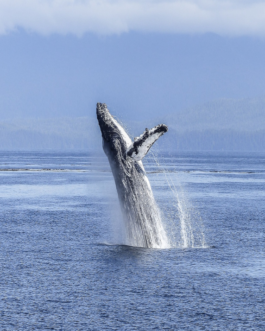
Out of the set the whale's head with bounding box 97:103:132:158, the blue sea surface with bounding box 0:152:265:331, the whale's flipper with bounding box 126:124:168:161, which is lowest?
the blue sea surface with bounding box 0:152:265:331

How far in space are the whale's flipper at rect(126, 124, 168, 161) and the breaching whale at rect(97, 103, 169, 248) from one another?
2.03 ft

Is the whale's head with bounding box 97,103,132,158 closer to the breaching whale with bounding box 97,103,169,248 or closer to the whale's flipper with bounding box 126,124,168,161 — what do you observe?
the breaching whale with bounding box 97,103,169,248

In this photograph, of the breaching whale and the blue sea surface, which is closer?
the blue sea surface

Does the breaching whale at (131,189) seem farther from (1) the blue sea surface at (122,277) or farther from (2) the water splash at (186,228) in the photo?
(2) the water splash at (186,228)

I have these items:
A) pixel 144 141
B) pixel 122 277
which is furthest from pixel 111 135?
pixel 122 277

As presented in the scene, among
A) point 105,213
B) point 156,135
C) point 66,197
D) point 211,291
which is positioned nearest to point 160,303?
point 211,291

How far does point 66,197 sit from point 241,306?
32614 mm

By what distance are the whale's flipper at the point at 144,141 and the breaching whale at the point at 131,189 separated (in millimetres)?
620

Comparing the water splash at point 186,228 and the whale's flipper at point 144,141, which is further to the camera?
the water splash at point 186,228

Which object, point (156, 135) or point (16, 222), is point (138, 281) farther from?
point (16, 222)

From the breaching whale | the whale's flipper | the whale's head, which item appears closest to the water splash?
the whale's flipper

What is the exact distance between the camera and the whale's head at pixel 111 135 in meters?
18.9

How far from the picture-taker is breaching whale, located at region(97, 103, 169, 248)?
18.7 m

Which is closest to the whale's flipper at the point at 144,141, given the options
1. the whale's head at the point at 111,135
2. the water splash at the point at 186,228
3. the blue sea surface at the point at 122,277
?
the water splash at the point at 186,228
